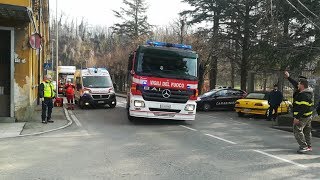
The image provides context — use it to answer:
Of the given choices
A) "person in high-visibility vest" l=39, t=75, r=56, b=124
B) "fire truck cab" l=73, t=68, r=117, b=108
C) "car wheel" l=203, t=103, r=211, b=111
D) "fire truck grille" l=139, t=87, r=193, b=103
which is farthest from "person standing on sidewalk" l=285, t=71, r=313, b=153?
"fire truck cab" l=73, t=68, r=117, b=108

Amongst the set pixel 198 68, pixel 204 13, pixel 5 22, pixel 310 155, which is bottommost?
pixel 310 155

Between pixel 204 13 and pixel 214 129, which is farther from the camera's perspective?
pixel 204 13

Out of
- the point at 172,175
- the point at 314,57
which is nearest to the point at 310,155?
the point at 172,175

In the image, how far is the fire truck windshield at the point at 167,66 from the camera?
14664 millimetres

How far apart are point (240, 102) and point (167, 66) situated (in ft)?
25.1

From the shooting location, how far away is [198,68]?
15227 mm

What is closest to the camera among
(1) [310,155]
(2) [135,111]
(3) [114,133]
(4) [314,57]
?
(1) [310,155]

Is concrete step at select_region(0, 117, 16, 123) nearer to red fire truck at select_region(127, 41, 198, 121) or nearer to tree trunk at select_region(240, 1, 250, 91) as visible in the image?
red fire truck at select_region(127, 41, 198, 121)

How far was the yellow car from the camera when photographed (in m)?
20.2

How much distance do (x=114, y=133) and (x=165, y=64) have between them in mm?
3551

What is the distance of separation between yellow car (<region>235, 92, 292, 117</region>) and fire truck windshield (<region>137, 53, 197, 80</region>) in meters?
6.53

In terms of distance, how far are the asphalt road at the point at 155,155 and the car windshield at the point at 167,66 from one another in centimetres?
209

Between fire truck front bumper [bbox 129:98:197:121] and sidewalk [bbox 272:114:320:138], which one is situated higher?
fire truck front bumper [bbox 129:98:197:121]

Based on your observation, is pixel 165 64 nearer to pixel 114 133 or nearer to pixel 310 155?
pixel 114 133
